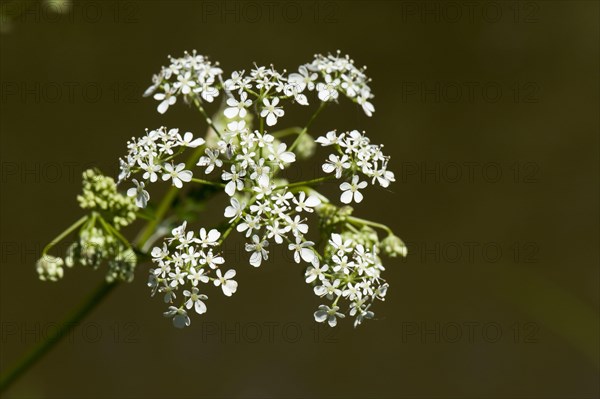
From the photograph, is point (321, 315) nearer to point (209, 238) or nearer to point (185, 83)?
point (209, 238)

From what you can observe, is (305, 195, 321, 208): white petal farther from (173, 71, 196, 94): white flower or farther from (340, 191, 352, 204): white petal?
(173, 71, 196, 94): white flower

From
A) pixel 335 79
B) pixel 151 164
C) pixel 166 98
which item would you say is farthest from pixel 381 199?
pixel 151 164

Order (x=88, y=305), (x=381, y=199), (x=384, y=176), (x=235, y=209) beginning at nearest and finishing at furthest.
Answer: (x=235, y=209) → (x=384, y=176) → (x=88, y=305) → (x=381, y=199)

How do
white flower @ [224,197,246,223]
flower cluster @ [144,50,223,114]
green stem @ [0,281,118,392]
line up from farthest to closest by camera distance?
green stem @ [0,281,118,392] < flower cluster @ [144,50,223,114] < white flower @ [224,197,246,223]

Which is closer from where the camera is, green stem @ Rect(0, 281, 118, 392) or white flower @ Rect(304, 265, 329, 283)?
white flower @ Rect(304, 265, 329, 283)

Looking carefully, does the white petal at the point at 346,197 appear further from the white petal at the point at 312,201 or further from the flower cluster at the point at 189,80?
→ the flower cluster at the point at 189,80

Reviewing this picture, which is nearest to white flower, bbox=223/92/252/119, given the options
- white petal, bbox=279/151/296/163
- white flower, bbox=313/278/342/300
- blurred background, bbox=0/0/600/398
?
white petal, bbox=279/151/296/163

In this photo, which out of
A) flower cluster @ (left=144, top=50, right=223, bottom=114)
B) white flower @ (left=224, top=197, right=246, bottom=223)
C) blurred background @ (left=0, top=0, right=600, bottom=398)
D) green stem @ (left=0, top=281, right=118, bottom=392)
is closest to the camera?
white flower @ (left=224, top=197, right=246, bottom=223)
